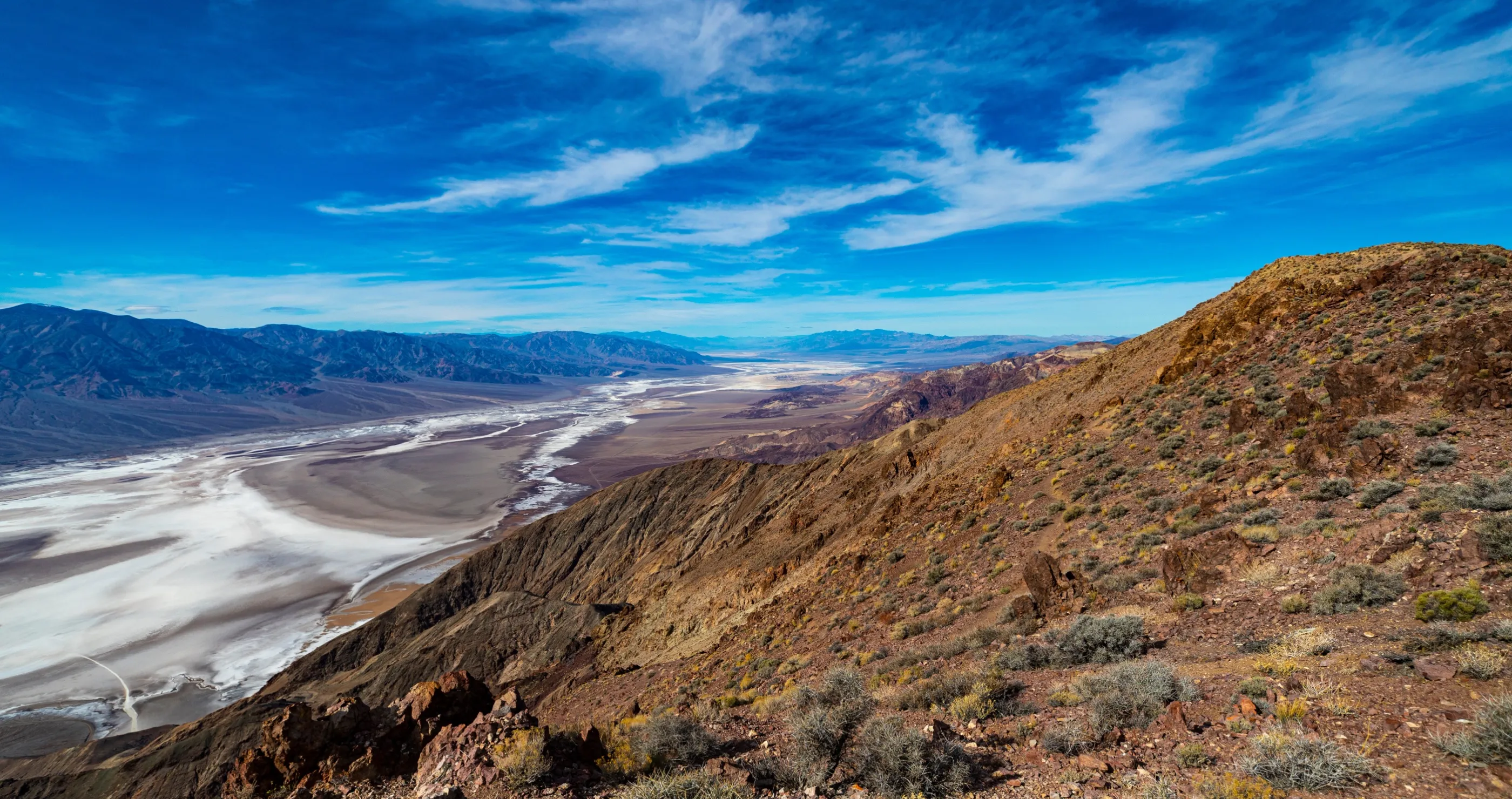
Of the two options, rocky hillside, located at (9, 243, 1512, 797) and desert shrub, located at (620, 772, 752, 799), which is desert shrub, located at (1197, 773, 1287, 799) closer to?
rocky hillside, located at (9, 243, 1512, 797)

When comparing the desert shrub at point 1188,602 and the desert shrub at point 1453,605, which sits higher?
the desert shrub at point 1453,605

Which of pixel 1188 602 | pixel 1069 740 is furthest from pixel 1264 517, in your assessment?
pixel 1069 740

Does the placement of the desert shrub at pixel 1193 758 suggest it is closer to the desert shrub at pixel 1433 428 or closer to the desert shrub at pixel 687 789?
the desert shrub at pixel 687 789

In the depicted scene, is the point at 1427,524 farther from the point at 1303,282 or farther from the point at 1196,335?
the point at 1303,282

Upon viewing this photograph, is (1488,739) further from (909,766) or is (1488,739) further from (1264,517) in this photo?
(1264,517)

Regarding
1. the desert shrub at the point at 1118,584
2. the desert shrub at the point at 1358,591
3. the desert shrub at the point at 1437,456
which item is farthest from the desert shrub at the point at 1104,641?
the desert shrub at the point at 1437,456

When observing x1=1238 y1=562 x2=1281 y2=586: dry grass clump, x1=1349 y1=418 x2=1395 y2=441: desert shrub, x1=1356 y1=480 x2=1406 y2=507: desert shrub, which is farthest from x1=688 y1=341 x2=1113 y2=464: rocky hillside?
x1=1238 y1=562 x2=1281 y2=586: dry grass clump
